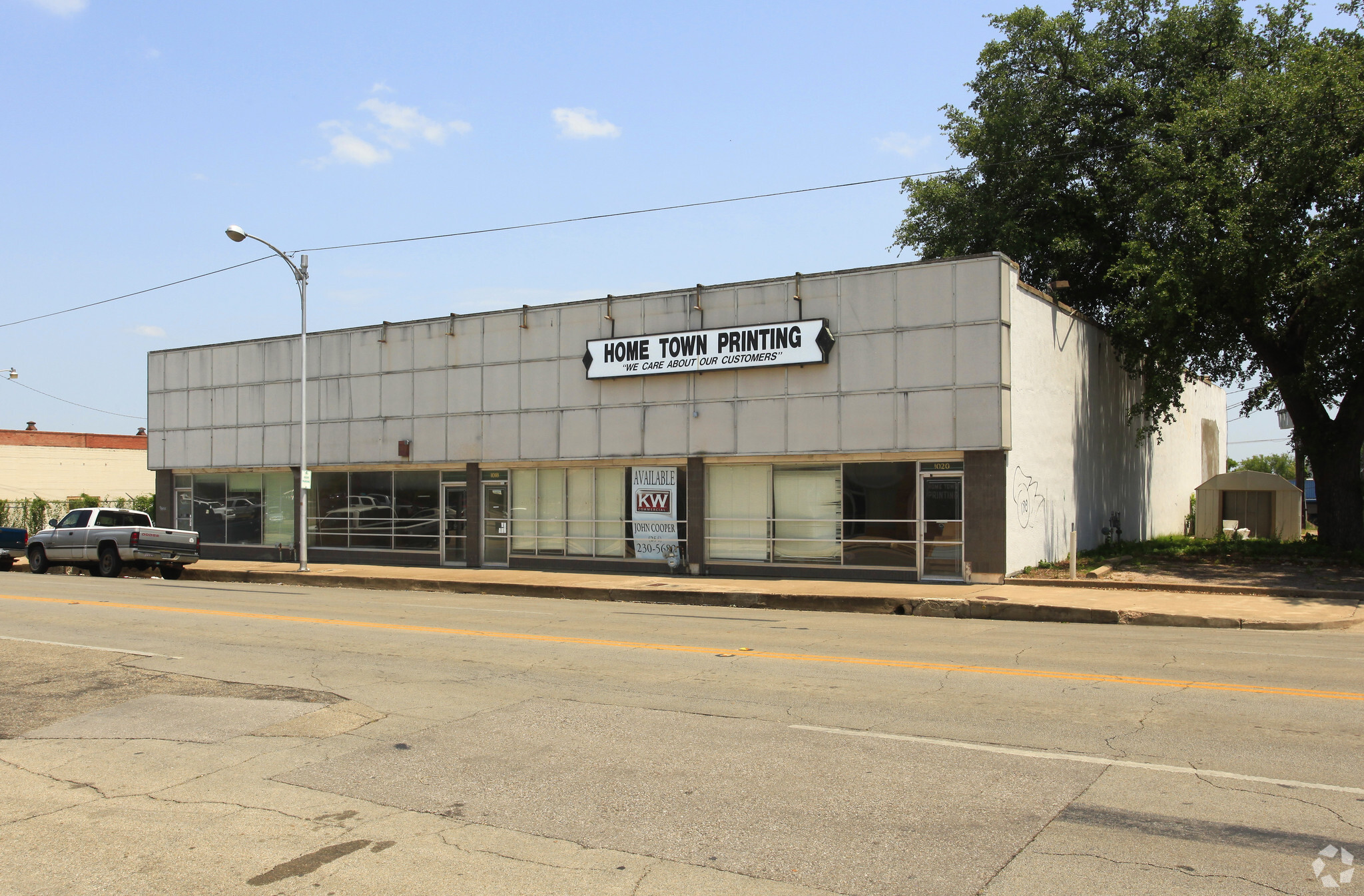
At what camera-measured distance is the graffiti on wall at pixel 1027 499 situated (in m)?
20.9

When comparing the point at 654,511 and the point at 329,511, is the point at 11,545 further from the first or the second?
the point at 654,511

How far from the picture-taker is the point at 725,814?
5965 millimetres

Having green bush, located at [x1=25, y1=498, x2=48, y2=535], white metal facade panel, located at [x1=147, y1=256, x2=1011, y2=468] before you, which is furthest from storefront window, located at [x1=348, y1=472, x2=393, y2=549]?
green bush, located at [x1=25, y1=498, x2=48, y2=535]

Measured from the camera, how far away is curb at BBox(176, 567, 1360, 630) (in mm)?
15523

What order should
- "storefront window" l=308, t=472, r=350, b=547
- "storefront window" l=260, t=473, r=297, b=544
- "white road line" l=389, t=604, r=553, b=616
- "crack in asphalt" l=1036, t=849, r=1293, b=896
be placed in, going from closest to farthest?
"crack in asphalt" l=1036, t=849, r=1293, b=896 < "white road line" l=389, t=604, r=553, b=616 < "storefront window" l=308, t=472, r=350, b=547 < "storefront window" l=260, t=473, r=297, b=544

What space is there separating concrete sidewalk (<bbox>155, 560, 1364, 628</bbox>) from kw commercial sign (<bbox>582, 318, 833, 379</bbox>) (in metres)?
4.92

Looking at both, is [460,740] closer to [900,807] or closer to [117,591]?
[900,807]

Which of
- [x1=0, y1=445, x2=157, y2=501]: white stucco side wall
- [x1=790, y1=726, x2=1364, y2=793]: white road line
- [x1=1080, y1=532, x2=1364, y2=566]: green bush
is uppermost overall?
[x1=0, y1=445, x2=157, y2=501]: white stucco side wall

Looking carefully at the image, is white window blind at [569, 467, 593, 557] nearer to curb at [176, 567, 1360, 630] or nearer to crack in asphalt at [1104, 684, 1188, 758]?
curb at [176, 567, 1360, 630]

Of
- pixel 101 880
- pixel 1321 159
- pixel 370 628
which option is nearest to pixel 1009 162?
pixel 1321 159

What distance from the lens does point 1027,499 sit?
21344mm

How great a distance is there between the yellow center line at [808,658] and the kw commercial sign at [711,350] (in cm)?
1053

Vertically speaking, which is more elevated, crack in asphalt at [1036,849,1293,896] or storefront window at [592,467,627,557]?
storefront window at [592,467,627,557]

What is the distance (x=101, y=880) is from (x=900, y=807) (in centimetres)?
438
